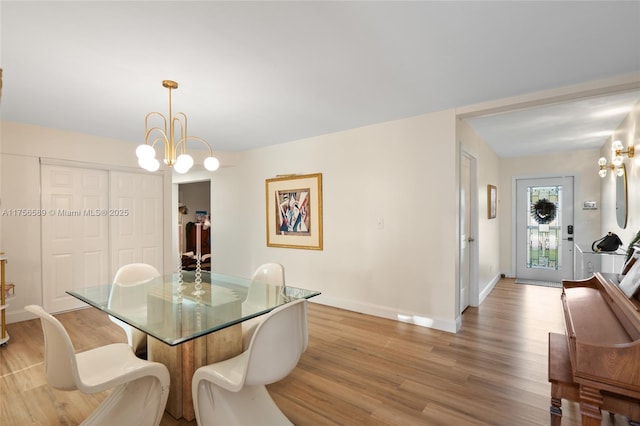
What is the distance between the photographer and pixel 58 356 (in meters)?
1.53

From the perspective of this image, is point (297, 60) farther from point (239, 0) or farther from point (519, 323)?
point (519, 323)

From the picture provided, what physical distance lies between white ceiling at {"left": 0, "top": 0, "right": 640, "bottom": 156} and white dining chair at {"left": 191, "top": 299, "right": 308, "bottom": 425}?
162 cm

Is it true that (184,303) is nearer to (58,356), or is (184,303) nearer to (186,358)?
(186,358)

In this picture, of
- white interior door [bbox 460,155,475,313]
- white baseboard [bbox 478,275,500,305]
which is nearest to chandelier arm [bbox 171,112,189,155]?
white interior door [bbox 460,155,475,313]

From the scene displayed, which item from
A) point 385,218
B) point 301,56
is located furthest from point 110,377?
point 385,218

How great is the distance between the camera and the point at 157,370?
5.80 ft

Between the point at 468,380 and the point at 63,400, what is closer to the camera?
the point at 63,400

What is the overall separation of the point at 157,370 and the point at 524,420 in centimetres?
223

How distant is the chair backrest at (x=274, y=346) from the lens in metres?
1.49

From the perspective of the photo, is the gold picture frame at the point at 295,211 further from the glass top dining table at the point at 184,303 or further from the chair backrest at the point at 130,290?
the chair backrest at the point at 130,290

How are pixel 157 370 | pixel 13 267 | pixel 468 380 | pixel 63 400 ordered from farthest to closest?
pixel 13 267, pixel 468 380, pixel 63 400, pixel 157 370

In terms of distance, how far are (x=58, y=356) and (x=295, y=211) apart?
11.0 ft

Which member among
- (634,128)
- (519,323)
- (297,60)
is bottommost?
(519,323)

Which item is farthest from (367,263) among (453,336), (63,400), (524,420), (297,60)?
(63,400)
